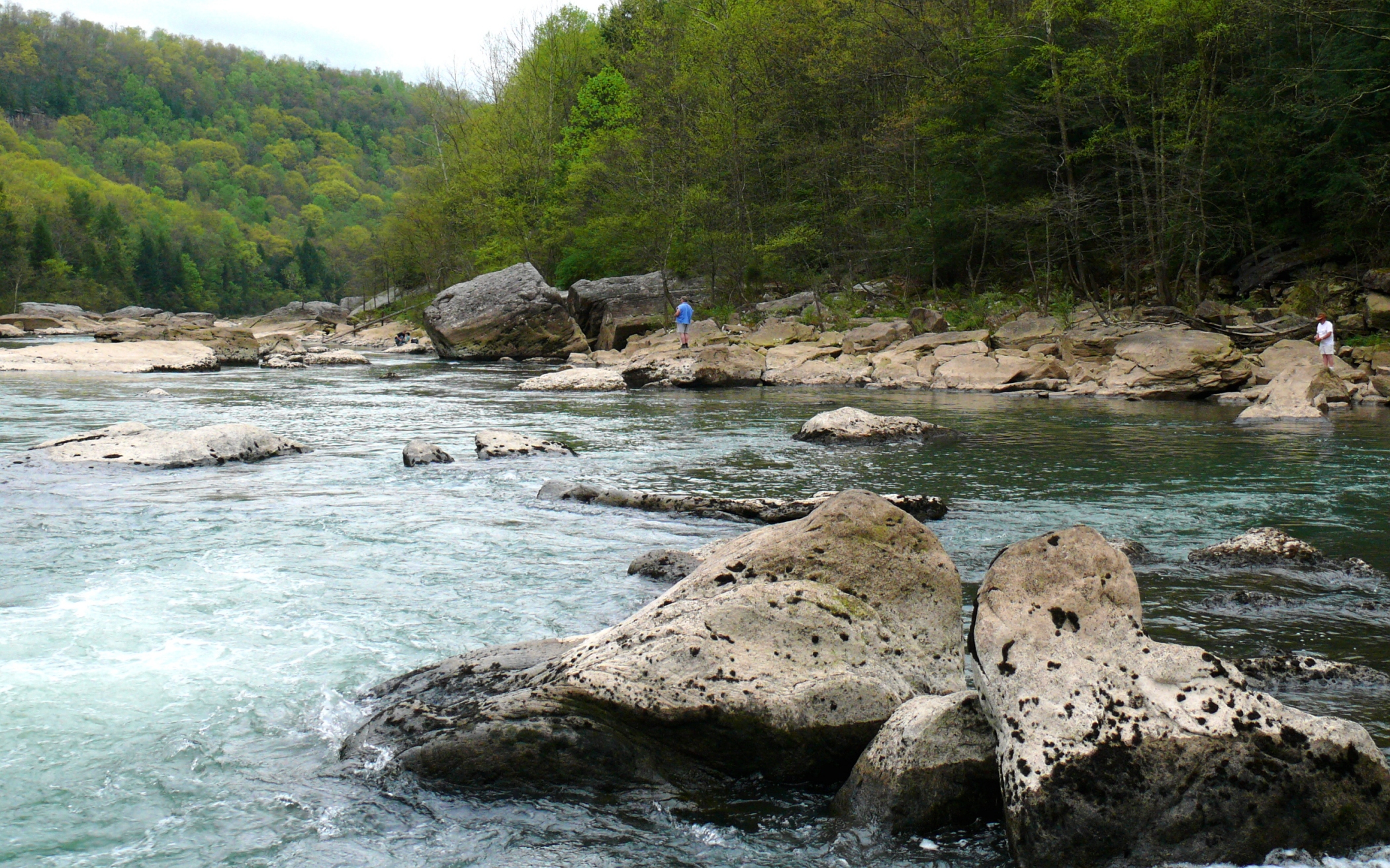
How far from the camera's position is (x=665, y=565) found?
7.27 m

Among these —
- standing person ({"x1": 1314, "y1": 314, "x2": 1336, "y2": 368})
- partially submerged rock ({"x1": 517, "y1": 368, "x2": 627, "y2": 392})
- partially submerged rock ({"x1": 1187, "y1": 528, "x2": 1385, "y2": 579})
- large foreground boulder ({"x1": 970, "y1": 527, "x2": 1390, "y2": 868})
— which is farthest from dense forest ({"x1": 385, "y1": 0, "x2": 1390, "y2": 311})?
large foreground boulder ({"x1": 970, "y1": 527, "x2": 1390, "y2": 868})

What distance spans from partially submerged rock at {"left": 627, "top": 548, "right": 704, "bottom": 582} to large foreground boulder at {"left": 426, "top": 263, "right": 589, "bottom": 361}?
95.7ft

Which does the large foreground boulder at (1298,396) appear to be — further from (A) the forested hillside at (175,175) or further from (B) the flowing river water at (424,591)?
(A) the forested hillside at (175,175)

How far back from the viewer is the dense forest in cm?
2525

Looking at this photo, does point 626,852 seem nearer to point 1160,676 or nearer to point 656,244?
point 1160,676

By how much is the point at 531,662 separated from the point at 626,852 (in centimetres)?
142

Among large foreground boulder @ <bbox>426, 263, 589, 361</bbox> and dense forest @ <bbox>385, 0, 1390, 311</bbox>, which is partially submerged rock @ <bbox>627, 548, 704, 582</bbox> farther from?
large foreground boulder @ <bbox>426, 263, 589, 361</bbox>

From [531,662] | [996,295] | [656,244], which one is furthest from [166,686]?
[656,244]

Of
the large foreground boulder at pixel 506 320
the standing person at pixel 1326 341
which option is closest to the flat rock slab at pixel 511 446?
the standing person at pixel 1326 341

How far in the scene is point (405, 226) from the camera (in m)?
81.4

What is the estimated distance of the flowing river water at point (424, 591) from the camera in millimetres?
3705

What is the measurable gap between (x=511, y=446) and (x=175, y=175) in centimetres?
18091

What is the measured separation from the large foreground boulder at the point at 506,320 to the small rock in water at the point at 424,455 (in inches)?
913

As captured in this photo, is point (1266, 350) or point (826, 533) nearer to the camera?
point (826, 533)
